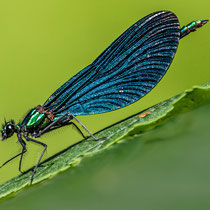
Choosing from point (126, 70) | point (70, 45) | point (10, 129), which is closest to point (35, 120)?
point (10, 129)

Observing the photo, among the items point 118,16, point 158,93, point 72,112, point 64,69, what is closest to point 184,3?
point 118,16

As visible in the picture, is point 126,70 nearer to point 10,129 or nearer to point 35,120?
point 35,120

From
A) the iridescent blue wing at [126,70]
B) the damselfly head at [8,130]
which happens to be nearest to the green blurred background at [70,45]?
the damselfly head at [8,130]

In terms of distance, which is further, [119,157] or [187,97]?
[187,97]

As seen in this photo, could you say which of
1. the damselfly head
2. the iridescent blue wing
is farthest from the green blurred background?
the iridescent blue wing

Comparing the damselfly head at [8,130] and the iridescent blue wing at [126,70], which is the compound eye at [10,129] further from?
the iridescent blue wing at [126,70]

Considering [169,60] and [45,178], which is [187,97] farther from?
[169,60]

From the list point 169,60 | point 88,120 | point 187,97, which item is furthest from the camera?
point 88,120
